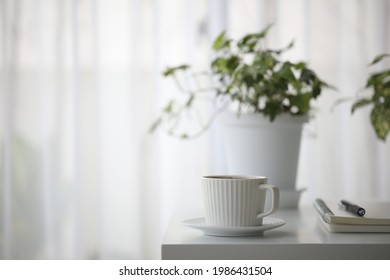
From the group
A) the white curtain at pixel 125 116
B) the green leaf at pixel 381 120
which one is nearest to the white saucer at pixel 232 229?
the green leaf at pixel 381 120

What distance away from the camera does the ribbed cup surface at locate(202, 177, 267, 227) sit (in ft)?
2.66

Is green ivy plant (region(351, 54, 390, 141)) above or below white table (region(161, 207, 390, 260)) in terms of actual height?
above

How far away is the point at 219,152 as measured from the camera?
2.08m

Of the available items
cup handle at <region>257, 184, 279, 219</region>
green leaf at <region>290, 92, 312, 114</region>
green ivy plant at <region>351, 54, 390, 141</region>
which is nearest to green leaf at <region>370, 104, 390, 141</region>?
green ivy plant at <region>351, 54, 390, 141</region>

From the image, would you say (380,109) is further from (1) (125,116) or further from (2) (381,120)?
(1) (125,116)

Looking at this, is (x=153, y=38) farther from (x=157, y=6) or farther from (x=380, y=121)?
(x=380, y=121)

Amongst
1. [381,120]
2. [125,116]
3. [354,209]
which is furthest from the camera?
[125,116]

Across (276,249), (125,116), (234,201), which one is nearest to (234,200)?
(234,201)

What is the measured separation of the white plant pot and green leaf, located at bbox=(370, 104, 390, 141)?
163mm

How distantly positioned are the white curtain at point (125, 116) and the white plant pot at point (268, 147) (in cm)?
90

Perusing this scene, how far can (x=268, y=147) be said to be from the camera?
116 cm

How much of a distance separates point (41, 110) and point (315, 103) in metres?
0.99

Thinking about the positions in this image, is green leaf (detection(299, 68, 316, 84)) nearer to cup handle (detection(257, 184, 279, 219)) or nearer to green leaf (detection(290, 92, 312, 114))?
green leaf (detection(290, 92, 312, 114))

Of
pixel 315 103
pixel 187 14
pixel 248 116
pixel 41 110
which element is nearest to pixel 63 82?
pixel 41 110
